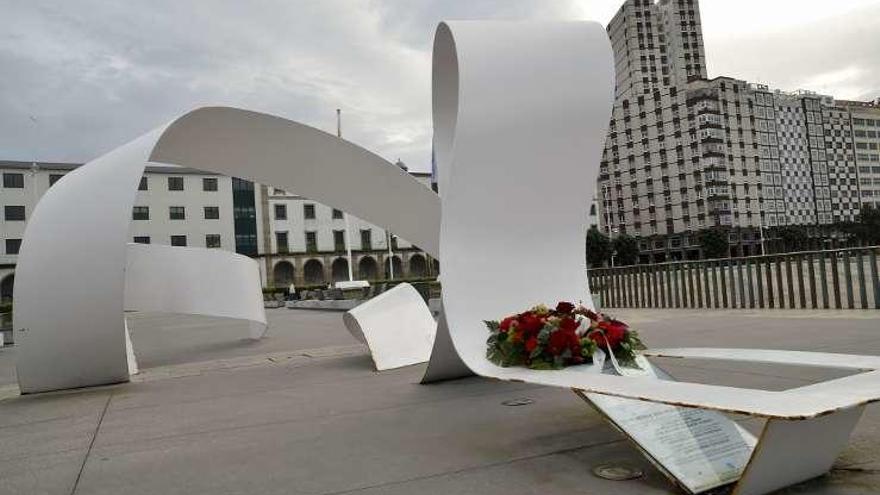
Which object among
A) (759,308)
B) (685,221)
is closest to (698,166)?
(685,221)

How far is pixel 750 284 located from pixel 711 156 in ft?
309

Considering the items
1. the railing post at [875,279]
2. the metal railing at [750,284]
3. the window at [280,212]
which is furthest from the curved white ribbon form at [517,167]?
the window at [280,212]

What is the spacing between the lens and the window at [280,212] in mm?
76250

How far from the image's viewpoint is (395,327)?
1116 centimetres

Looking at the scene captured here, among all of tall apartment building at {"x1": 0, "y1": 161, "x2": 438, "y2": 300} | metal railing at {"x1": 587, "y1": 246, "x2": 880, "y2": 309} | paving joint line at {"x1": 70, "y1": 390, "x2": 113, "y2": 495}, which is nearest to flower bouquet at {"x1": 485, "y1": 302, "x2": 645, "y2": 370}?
paving joint line at {"x1": 70, "y1": 390, "x2": 113, "y2": 495}

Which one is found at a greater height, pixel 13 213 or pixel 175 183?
pixel 175 183

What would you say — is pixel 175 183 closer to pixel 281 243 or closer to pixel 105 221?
pixel 281 243

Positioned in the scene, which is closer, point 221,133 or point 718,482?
point 718,482

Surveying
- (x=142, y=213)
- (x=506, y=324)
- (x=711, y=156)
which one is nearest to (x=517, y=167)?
(x=506, y=324)

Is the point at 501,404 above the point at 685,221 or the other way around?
the other way around

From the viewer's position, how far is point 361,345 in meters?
14.2

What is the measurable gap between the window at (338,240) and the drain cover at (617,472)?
7502 cm

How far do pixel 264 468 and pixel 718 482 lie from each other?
3054 millimetres

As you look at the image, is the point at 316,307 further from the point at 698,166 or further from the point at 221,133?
the point at 698,166
